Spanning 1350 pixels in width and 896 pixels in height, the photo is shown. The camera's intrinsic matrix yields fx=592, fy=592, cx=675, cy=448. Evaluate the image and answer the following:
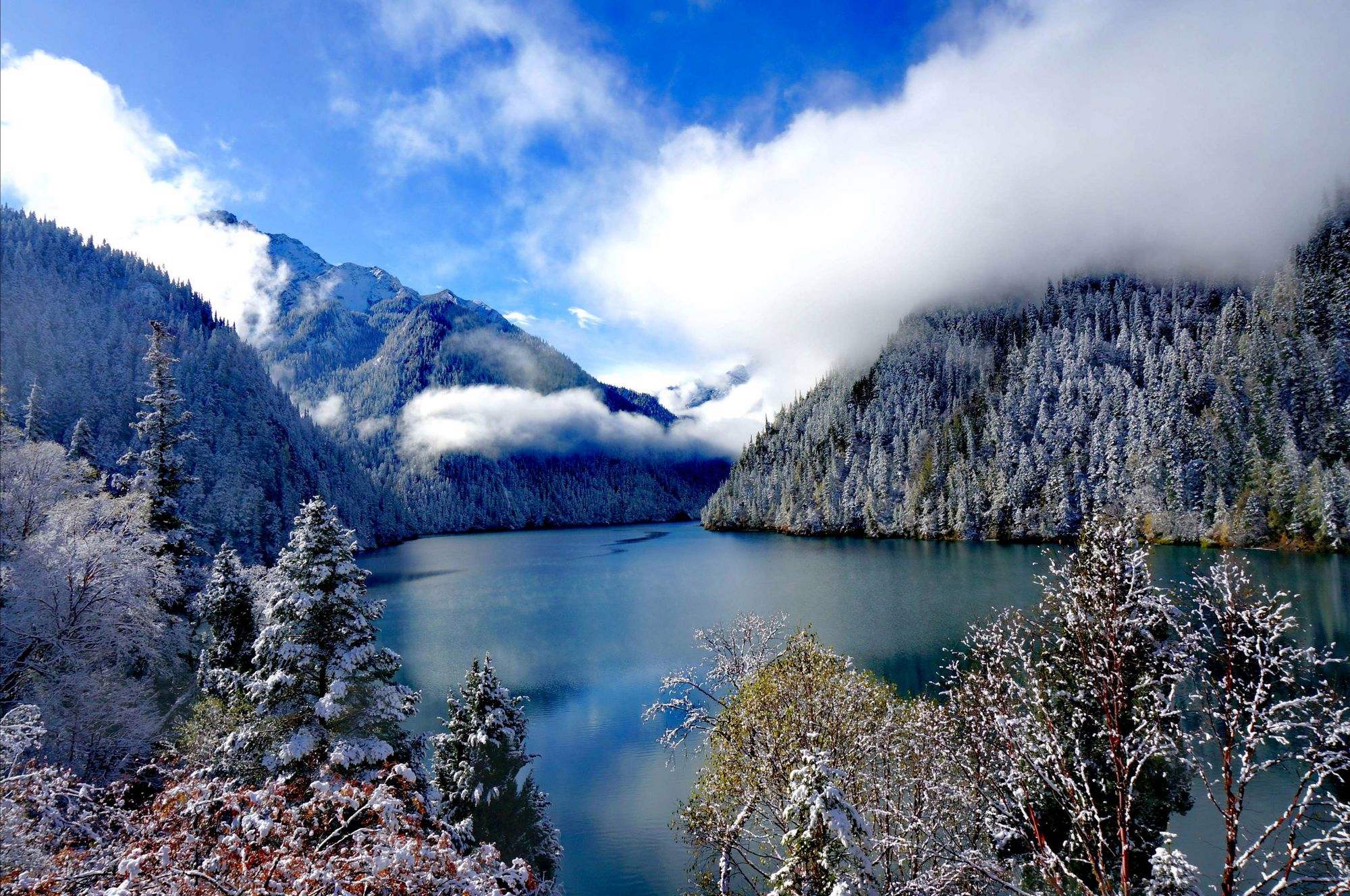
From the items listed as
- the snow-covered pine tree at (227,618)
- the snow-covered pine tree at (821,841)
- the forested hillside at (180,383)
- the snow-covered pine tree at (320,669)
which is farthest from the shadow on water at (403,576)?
the snow-covered pine tree at (821,841)

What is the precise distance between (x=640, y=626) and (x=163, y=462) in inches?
1376

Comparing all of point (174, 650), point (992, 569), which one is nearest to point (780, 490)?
point (992, 569)

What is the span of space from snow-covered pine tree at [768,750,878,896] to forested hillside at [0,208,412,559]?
87.7m

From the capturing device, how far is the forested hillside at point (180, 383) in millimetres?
95562

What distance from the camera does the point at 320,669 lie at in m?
14.9

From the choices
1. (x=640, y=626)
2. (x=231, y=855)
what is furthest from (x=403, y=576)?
(x=231, y=855)

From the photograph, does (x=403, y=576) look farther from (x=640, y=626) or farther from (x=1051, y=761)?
(x=1051, y=761)

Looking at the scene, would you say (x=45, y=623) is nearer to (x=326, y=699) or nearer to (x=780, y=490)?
(x=326, y=699)

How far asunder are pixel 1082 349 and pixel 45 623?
578 feet

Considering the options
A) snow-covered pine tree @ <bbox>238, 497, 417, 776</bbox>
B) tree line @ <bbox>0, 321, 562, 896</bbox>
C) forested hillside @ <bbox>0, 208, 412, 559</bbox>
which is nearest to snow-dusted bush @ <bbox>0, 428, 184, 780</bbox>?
tree line @ <bbox>0, 321, 562, 896</bbox>

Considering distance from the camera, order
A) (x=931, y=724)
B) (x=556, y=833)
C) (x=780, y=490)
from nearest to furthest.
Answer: (x=931, y=724), (x=556, y=833), (x=780, y=490)

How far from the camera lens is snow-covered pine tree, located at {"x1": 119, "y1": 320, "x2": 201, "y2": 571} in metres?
27.3

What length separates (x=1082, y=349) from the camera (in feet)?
475

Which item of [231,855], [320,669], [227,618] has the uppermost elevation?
[231,855]
